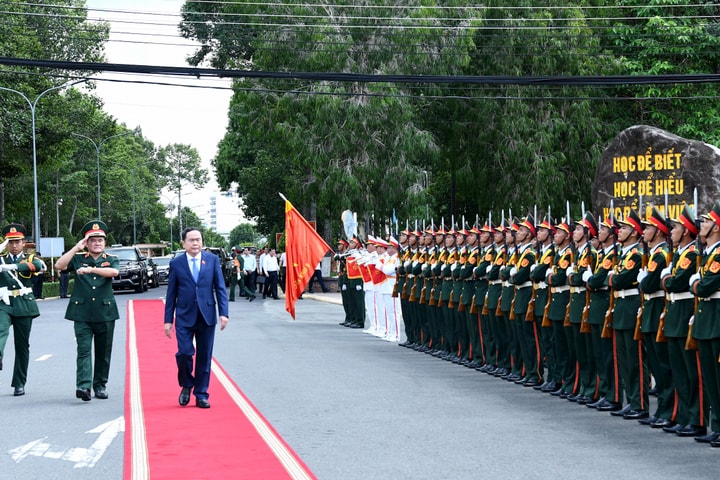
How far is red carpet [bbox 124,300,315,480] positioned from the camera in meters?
8.80

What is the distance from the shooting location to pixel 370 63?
124 feet

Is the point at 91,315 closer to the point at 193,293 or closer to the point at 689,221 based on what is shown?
the point at 193,293

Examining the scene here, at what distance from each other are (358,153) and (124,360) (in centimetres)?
2133

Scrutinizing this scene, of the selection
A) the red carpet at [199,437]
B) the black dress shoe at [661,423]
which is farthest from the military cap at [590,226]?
the red carpet at [199,437]

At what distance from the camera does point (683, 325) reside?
1050 centimetres

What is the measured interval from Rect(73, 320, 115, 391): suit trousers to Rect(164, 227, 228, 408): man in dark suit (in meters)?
0.91

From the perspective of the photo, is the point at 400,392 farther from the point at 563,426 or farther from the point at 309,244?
the point at 309,244

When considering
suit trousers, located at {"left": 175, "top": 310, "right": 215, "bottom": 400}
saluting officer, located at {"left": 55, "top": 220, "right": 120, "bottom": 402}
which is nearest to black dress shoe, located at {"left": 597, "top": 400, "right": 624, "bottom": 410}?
suit trousers, located at {"left": 175, "top": 310, "right": 215, "bottom": 400}

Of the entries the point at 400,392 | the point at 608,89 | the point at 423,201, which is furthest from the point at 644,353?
the point at 608,89

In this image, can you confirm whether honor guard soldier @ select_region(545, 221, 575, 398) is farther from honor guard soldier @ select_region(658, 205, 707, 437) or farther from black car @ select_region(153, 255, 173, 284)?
black car @ select_region(153, 255, 173, 284)

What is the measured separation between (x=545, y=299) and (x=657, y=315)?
275cm

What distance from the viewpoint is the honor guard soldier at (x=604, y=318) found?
40.0 ft

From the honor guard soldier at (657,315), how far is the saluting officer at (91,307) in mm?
5796

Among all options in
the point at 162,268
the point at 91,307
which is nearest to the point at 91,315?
the point at 91,307
